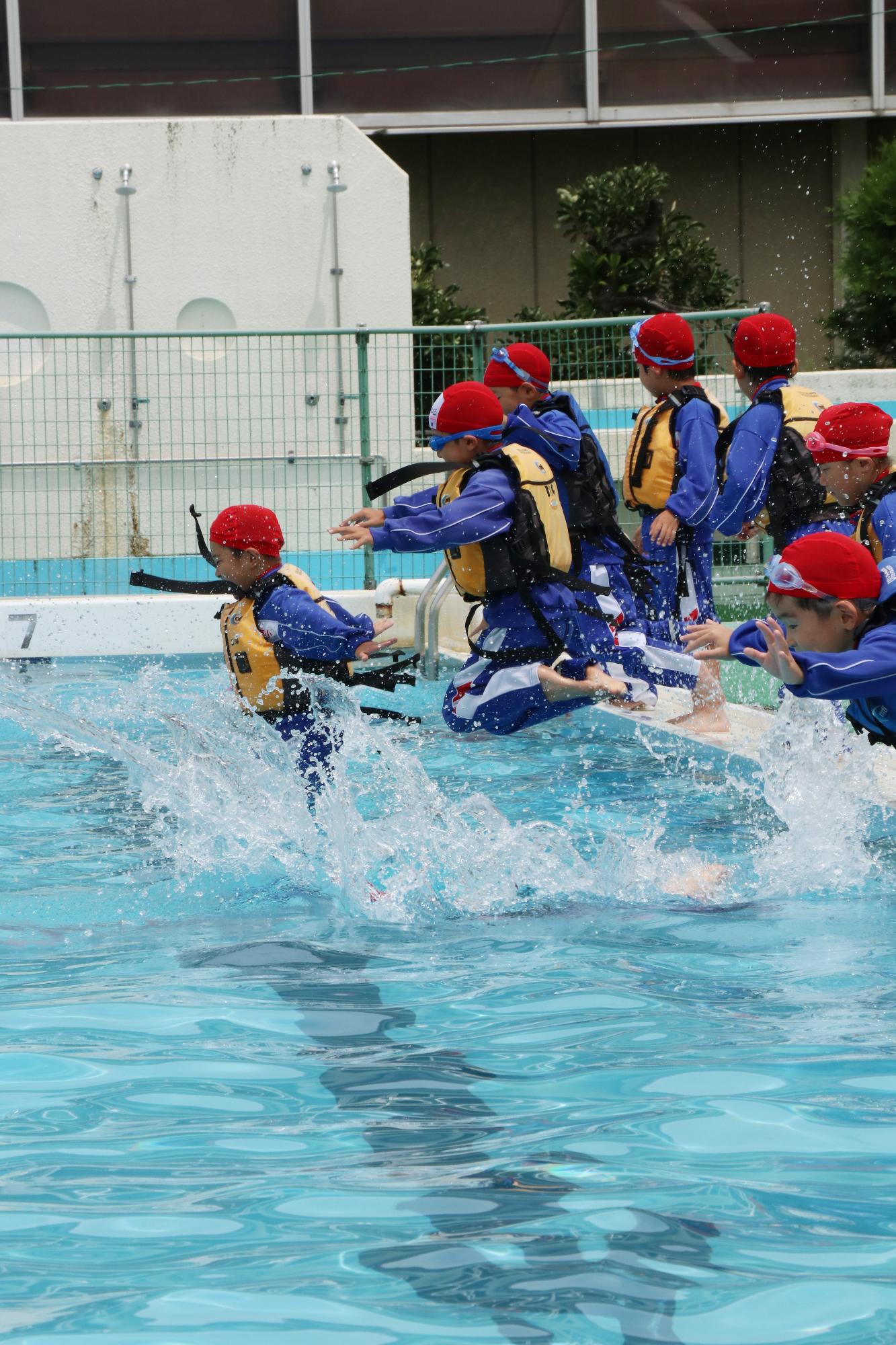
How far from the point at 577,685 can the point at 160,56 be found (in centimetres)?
1403

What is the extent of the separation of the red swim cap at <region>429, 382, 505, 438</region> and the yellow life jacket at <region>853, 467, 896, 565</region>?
6.01ft

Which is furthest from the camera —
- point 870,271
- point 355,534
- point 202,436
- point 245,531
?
point 870,271

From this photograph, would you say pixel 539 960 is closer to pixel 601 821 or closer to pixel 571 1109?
pixel 571 1109

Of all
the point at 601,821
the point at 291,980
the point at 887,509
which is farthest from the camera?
the point at 601,821

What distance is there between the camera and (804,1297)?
102 inches

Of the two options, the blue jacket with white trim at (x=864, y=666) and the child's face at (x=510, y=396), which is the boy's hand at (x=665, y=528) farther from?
the blue jacket with white trim at (x=864, y=666)

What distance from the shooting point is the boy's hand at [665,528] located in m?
7.98

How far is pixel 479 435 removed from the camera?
7.12 meters

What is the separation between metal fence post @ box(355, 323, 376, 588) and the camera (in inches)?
488

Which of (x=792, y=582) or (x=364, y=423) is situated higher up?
(x=364, y=423)

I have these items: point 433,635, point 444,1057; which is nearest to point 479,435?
point 433,635

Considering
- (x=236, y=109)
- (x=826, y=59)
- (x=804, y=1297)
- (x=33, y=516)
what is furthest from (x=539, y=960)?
(x=826, y=59)

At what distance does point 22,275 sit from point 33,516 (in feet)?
11.5

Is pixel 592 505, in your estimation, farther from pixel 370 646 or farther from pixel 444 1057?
pixel 444 1057
